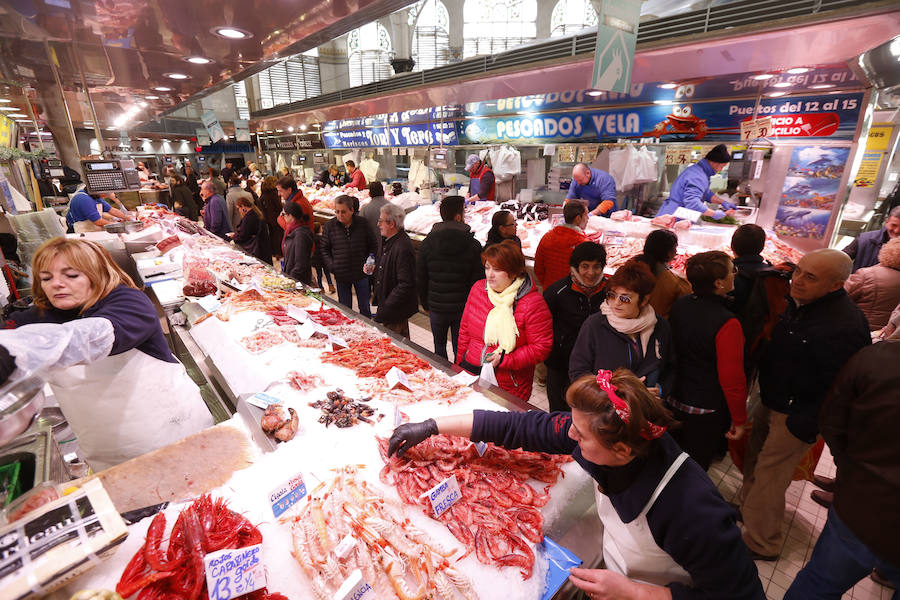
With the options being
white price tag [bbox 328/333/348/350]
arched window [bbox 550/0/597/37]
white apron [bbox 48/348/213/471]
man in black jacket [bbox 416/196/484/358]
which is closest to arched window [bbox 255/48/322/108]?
arched window [bbox 550/0/597/37]

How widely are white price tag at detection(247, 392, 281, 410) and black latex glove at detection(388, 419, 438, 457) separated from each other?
2.26 feet

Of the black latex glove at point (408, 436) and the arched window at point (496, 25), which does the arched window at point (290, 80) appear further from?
the black latex glove at point (408, 436)

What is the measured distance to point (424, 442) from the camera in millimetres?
1939

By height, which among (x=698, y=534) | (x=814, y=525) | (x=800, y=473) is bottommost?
(x=814, y=525)

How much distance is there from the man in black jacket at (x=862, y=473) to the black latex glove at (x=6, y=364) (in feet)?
10.1

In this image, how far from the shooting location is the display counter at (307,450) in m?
1.42

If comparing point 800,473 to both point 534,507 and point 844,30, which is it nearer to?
point 534,507

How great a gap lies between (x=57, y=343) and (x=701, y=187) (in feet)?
22.4

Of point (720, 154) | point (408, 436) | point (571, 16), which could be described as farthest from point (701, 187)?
point (571, 16)

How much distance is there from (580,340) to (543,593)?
1.60 metres

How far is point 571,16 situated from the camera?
1445 centimetres

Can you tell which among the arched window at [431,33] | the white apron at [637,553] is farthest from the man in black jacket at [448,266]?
the arched window at [431,33]

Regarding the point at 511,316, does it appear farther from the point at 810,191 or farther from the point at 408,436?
the point at 810,191

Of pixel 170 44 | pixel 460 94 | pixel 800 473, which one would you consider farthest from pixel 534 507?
pixel 460 94
